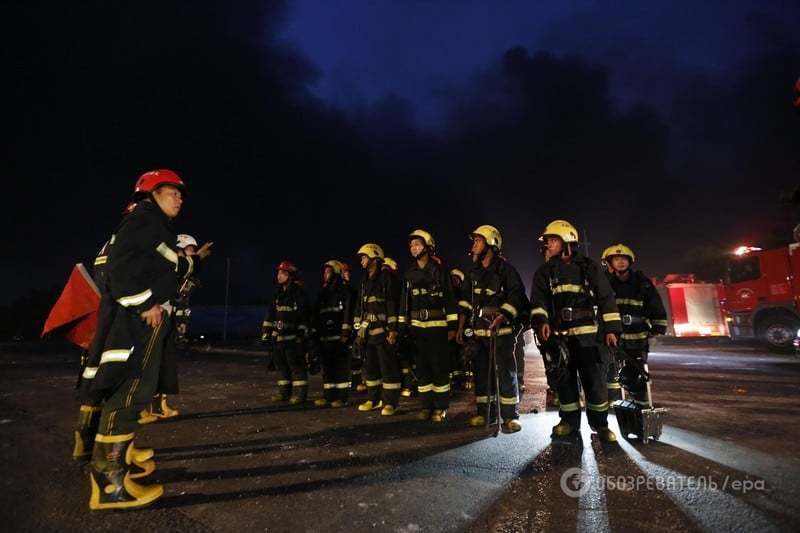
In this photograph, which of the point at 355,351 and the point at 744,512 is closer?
the point at 744,512

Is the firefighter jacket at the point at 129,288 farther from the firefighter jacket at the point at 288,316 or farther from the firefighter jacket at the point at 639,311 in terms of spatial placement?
the firefighter jacket at the point at 639,311

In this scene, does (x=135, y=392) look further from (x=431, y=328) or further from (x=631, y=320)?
(x=631, y=320)

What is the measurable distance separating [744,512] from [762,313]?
48.6ft

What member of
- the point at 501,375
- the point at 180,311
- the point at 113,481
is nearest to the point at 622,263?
the point at 501,375

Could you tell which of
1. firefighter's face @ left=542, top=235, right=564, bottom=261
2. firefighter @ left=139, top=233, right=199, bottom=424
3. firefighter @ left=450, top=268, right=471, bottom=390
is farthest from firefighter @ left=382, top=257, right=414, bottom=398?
firefighter @ left=139, top=233, right=199, bottom=424

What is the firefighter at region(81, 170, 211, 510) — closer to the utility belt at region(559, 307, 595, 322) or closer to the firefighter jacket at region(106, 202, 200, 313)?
the firefighter jacket at region(106, 202, 200, 313)

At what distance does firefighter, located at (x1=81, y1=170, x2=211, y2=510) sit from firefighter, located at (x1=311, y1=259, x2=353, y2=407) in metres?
3.37

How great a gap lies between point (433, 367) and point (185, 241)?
3.61 meters

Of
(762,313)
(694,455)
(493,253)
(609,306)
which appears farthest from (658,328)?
(762,313)

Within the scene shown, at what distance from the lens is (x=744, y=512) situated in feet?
8.06

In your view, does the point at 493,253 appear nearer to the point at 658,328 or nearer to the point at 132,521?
the point at 658,328

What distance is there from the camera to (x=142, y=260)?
2.79 metres

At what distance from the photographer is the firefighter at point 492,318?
14.8ft

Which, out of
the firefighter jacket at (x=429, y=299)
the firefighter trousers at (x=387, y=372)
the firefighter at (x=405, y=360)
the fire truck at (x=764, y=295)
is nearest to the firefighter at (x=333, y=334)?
the firefighter trousers at (x=387, y=372)
